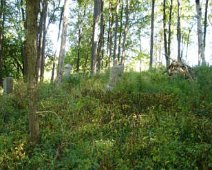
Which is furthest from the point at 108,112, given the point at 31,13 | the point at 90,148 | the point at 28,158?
the point at 31,13

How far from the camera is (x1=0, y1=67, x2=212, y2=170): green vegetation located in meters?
7.23

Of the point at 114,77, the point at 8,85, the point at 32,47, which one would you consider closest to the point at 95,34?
the point at 8,85

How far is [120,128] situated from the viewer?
874 centimetres

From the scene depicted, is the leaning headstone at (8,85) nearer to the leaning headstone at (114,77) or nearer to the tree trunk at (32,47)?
the leaning headstone at (114,77)

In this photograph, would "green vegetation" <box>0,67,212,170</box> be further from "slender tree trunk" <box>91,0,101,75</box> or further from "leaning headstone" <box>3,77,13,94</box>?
"slender tree trunk" <box>91,0,101,75</box>

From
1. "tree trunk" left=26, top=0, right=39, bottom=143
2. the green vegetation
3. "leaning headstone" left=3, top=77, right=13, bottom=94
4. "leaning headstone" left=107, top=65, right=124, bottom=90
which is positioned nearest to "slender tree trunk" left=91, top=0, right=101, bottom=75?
"leaning headstone" left=3, top=77, right=13, bottom=94

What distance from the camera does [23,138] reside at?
8.60 meters

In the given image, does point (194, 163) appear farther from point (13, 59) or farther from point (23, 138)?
point (13, 59)

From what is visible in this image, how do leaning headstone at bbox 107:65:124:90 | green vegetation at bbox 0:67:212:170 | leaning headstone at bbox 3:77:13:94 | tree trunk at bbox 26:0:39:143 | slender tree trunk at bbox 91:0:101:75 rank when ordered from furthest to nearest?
slender tree trunk at bbox 91:0:101:75, leaning headstone at bbox 3:77:13:94, leaning headstone at bbox 107:65:124:90, tree trunk at bbox 26:0:39:143, green vegetation at bbox 0:67:212:170

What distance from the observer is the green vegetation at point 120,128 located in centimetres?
723

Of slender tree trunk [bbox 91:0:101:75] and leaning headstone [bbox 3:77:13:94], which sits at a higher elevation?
slender tree trunk [bbox 91:0:101:75]

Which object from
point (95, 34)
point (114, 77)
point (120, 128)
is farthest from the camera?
point (95, 34)

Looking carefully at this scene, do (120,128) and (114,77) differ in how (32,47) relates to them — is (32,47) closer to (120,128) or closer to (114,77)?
(120,128)

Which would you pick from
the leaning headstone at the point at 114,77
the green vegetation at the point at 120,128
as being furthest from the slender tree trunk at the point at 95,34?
the green vegetation at the point at 120,128
